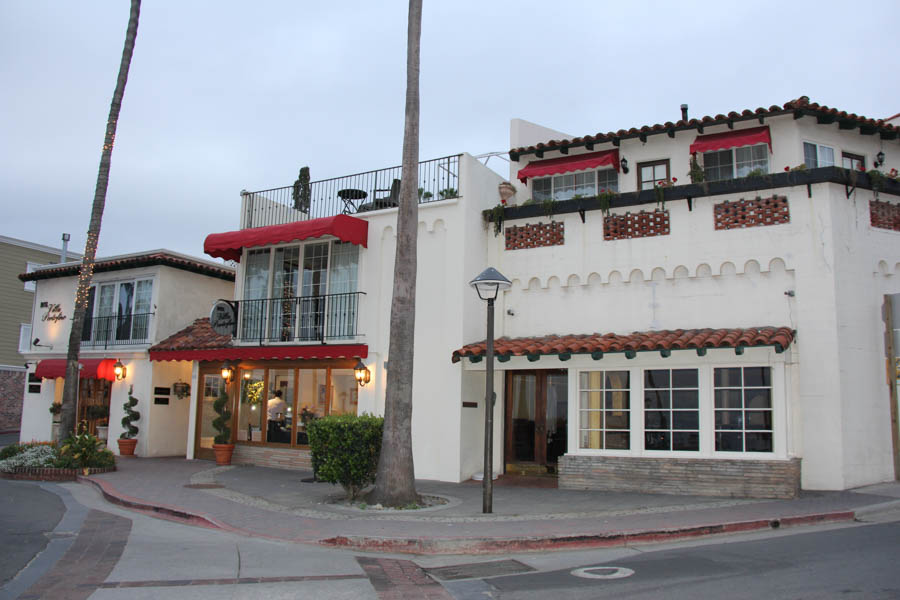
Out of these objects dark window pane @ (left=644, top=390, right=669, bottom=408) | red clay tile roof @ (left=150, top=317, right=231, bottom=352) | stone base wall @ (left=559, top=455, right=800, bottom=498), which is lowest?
stone base wall @ (left=559, top=455, right=800, bottom=498)

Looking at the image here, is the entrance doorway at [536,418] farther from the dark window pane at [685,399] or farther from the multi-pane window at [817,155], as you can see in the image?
the multi-pane window at [817,155]

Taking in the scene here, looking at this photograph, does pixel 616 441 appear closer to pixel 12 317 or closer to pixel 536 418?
pixel 536 418

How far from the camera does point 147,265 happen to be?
21266mm

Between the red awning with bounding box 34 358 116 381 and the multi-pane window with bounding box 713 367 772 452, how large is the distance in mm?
17015

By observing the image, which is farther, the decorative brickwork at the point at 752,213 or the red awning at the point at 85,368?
the red awning at the point at 85,368

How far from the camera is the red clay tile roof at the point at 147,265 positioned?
2103cm

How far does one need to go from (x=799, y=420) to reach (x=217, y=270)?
17.4 m

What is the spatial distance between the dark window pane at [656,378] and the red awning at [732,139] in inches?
194

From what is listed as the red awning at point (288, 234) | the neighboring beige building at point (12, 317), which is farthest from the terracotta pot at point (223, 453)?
the neighboring beige building at point (12, 317)

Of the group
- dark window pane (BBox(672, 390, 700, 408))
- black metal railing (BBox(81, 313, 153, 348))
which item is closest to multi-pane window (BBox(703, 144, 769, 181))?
dark window pane (BBox(672, 390, 700, 408))

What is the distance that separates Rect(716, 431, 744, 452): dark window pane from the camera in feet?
40.4

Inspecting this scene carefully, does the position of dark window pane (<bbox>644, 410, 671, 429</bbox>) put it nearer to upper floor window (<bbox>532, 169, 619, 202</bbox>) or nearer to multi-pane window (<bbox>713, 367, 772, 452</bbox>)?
multi-pane window (<bbox>713, 367, 772, 452</bbox>)

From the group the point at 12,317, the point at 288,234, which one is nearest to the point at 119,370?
the point at 288,234

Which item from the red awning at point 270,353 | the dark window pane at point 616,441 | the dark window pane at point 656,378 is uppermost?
the red awning at point 270,353
